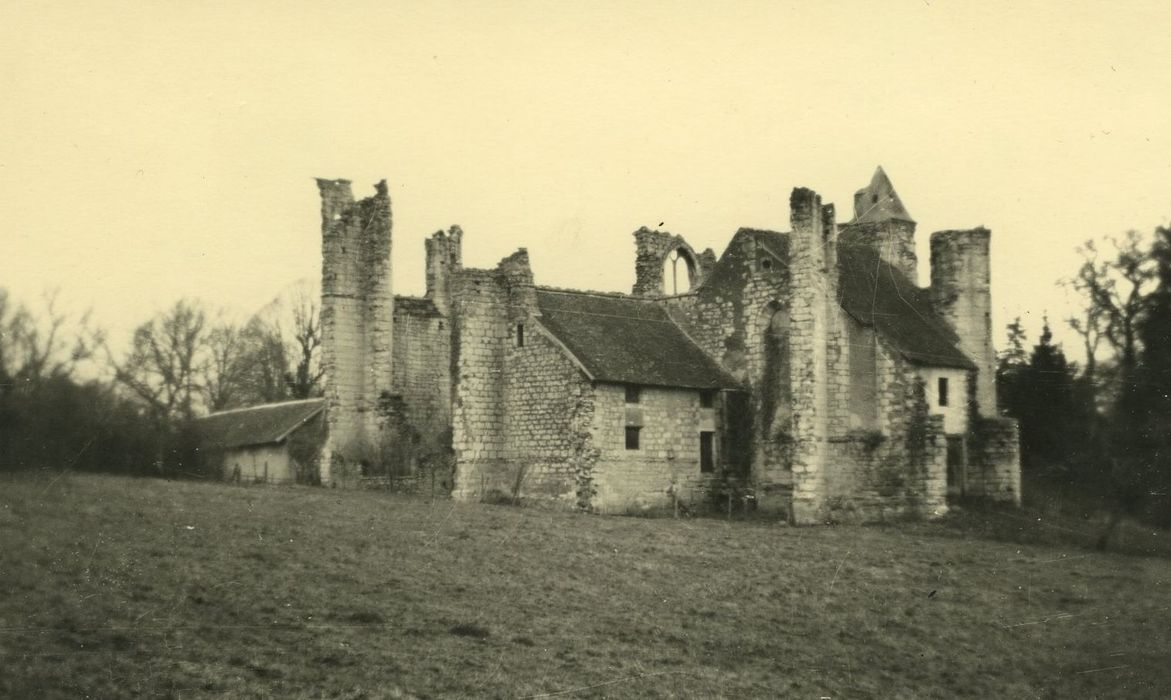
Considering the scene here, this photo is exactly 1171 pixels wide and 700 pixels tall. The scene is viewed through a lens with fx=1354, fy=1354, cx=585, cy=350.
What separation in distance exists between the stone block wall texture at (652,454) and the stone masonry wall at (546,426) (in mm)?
393

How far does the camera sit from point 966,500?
4053 centimetres

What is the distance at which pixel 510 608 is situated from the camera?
2092 centimetres

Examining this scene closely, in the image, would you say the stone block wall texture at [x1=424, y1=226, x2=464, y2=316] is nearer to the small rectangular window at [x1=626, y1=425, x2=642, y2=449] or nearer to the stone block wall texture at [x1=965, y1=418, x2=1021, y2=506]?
the small rectangular window at [x1=626, y1=425, x2=642, y2=449]

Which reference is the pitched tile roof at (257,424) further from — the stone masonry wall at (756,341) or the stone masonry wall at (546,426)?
the stone masonry wall at (756,341)

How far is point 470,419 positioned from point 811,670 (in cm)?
2043

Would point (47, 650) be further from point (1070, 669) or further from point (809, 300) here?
point (809, 300)

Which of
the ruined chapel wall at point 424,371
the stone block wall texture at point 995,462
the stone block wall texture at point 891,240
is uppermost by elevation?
the stone block wall texture at point 891,240

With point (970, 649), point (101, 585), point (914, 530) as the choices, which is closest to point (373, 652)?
point (101, 585)

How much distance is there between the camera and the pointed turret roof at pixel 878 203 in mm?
47250

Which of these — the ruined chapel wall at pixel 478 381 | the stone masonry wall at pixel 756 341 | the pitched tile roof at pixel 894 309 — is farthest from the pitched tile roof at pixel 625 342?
the pitched tile roof at pixel 894 309

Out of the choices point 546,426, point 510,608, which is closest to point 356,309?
point 546,426

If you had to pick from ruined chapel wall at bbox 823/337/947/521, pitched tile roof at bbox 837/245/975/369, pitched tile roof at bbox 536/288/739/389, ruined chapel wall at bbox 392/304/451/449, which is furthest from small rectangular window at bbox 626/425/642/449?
ruined chapel wall at bbox 392/304/451/449

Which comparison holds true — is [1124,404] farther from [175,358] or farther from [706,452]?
[175,358]

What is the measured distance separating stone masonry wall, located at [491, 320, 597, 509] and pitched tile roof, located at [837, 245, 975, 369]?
8.13 metres
